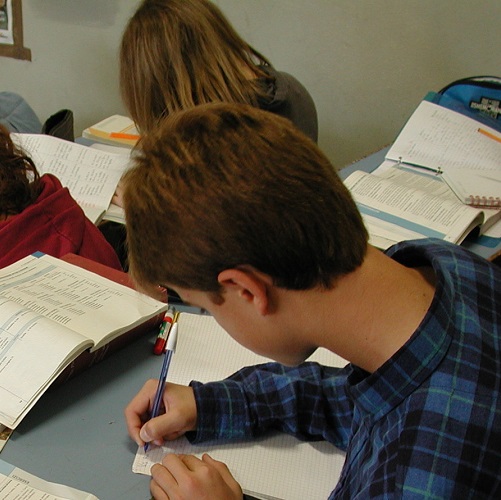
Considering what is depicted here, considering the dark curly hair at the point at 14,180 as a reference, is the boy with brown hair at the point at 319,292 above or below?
above

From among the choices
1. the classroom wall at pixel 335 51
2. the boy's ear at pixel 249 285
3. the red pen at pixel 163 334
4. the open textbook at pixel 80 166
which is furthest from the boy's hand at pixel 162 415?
the classroom wall at pixel 335 51

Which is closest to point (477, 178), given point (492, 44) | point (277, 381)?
point (492, 44)

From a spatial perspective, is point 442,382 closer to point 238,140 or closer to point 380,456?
point 380,456

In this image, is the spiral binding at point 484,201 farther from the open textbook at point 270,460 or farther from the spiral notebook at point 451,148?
the open textbook at point 270,460

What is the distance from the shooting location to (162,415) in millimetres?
828

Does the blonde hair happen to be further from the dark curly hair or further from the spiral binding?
the spiral binding

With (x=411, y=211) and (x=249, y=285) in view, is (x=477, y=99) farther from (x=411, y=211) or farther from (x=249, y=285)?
(x=249, y=285)

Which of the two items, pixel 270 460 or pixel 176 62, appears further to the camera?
pixel 176 62

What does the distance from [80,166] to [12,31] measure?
4.62 feet

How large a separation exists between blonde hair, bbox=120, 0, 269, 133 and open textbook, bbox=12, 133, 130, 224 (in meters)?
0.17

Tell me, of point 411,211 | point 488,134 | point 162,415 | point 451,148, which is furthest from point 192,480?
point 488,134

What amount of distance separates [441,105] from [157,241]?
1.50 metres

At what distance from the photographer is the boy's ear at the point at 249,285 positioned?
2.08 feet

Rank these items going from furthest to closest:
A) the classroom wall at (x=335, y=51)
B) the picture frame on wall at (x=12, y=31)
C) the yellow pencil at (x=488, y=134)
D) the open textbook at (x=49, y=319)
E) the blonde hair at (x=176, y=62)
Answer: the picture frame on wall at (x=12, y=31) < the classroom wall at (x=335, y=51) < the yellow pencil at (x=488, y=134) < the blonde hair at (x=176, y=62) < the open textbook at (x=49, y=319)
